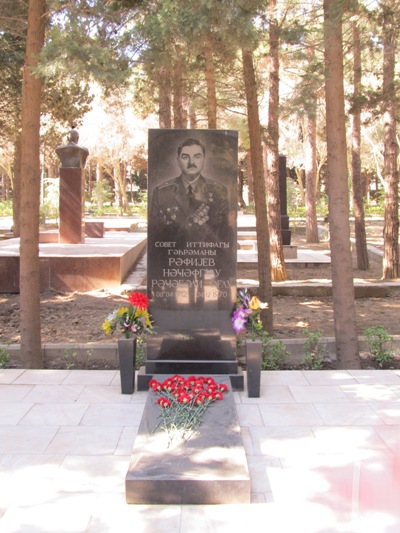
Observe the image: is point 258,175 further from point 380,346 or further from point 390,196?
point 390,196

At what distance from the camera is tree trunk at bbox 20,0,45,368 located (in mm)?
6508

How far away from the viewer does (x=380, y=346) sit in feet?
23.0

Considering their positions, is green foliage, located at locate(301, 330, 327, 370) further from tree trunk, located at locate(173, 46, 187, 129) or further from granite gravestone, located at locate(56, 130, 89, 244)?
granite gravestone, located at locate(56, 130, 89, 244)

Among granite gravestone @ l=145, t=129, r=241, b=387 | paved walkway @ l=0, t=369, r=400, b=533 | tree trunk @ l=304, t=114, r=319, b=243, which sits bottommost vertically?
paved walkway @ l=0, t=369, r=400, b=533

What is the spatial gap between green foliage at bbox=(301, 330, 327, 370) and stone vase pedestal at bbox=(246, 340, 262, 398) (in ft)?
5.20

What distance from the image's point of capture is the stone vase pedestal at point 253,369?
5414 millimetres

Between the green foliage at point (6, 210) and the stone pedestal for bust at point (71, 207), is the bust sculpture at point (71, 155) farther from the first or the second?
the green foliage at point (6, 210)

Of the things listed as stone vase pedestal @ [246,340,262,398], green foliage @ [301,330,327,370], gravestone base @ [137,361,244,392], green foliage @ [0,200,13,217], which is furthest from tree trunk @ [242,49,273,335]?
green foliage @ [0,200,13,217]

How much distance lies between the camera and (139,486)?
345 cm

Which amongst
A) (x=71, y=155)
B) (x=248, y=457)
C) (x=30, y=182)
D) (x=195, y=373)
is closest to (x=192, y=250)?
(x=195, y=373)

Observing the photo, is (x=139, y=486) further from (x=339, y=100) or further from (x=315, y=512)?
(x=339, y=100)

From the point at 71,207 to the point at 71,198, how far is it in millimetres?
257

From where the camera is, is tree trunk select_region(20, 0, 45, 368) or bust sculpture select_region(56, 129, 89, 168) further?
bust sculpture select_region(56, 129, 89, 168)

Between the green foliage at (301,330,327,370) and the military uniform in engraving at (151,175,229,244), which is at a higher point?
the military uniform in engraving at (151,175,229,244)
